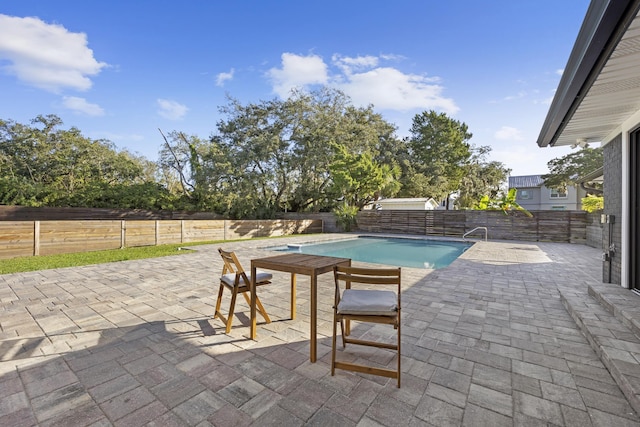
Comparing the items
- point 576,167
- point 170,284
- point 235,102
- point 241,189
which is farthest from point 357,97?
point 170,284

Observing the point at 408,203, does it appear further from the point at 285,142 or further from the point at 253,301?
the point at 253,301

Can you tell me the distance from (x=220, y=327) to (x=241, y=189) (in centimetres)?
1390

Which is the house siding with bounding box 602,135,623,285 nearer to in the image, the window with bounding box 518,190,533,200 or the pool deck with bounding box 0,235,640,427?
the pool deck with bounding box 0,235,640,427

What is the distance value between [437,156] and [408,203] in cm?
463

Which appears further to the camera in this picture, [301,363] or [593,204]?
[593,204]

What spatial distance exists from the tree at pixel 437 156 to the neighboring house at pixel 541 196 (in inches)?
354

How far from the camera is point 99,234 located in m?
9.48

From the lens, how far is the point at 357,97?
19.3 metres

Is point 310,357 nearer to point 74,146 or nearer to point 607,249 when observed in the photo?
point 607,249

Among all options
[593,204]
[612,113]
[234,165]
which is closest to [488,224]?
[593,204]

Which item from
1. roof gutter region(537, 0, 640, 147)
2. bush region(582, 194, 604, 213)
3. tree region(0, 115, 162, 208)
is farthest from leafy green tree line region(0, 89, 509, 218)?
roof gutter region(537, 0, 640, 147)

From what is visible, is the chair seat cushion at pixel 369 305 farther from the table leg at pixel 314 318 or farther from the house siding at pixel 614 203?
the house siding at pixel 614 203

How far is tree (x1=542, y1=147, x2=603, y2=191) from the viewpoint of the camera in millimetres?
19656

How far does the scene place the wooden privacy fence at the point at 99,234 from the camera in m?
7.80
